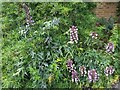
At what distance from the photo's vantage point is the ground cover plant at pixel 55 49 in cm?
324

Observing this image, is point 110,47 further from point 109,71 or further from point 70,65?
point 70,65

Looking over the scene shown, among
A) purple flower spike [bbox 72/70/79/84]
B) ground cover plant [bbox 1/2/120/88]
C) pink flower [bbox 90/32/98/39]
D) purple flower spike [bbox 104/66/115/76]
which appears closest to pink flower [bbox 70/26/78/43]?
ground cover plant [bbox 1/2/120/88]

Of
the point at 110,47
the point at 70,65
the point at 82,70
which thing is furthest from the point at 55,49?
the point at 110,47

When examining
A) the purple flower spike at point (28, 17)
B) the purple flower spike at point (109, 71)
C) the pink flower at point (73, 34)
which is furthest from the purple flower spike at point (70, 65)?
the purple flower spike at point (28, 17)

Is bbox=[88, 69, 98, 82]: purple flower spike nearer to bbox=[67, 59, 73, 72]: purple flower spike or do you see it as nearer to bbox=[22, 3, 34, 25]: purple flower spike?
bbox=[67, 59, 73, 72]: purple flower spike

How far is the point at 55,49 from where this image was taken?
3334 millimetres

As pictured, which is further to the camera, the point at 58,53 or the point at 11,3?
the point at 11,3

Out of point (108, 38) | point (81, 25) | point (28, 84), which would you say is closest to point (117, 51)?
point (108, 38)

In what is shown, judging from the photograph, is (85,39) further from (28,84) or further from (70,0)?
(28,84)

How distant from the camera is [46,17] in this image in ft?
11.7

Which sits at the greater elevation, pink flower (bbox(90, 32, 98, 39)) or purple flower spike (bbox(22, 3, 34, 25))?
purple flower spike (bbox(22, 3, 34, 25))

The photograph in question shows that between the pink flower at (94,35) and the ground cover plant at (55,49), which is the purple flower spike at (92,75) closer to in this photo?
the ground cover plant at (55,49)

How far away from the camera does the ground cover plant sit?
324cm

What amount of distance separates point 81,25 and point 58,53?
20.5 inches
